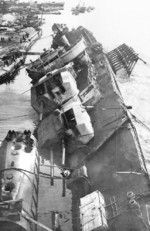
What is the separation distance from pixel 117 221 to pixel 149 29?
5283 cm

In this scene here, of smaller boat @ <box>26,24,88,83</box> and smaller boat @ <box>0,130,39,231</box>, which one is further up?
smaller boat @ <box>26,24,88,83</box>

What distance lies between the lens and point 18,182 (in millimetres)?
12875

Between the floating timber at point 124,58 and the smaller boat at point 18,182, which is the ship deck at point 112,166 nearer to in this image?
the smaller boat at point 18,182

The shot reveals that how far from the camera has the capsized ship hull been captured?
1295 centimetres

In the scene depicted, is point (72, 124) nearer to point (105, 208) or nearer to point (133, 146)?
point (133, 146)

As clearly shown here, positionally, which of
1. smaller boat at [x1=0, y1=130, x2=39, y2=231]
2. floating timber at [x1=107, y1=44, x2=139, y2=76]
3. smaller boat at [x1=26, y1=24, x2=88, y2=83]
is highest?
floating timber at [x1=107, y1=44, x2=139, y2=76]

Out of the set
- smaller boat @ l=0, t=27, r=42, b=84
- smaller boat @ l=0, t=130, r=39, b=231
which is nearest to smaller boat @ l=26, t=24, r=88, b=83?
smaller boat @ l=0, t=27, r=42, b=84

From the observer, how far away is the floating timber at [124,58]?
34031 mm

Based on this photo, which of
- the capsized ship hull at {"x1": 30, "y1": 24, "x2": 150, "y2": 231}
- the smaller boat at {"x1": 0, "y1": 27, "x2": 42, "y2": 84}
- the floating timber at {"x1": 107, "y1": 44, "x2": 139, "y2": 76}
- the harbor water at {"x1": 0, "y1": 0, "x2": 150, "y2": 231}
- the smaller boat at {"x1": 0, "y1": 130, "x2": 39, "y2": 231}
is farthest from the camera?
the floating timber at {"x1": 107, "y1": 44, "x2": 139, "y2": 76}

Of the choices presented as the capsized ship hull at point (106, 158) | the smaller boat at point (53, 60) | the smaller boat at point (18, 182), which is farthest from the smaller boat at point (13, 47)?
the smaller boat at point (18, 182)

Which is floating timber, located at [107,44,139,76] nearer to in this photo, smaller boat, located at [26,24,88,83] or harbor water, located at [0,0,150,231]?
harbor water, located at [0,0,150,231]

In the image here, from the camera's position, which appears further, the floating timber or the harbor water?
the floating timber

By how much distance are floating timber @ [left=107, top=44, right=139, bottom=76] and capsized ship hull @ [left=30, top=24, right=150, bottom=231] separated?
1084 centimetres

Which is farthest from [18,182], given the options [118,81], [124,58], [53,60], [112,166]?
[124,58]
